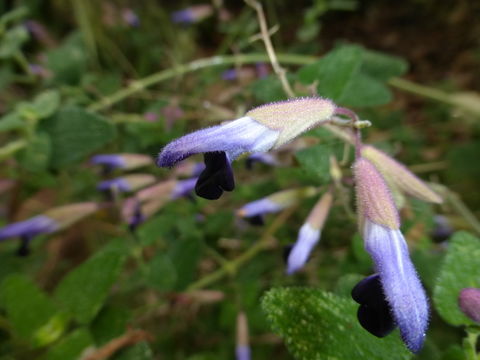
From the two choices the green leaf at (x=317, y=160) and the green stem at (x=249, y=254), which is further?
the green stem at (x=249, y=254)

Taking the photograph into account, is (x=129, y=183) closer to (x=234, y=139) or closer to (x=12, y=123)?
(x=12, y=123)

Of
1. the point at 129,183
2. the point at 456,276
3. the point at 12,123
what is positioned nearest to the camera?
the point at 456,276

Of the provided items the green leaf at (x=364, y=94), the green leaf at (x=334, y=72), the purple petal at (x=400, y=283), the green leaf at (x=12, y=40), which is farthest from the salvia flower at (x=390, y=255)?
the green leaf at (x=12, y=40)

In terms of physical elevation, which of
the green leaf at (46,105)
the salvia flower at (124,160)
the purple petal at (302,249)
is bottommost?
the salvia flower at (124,160)

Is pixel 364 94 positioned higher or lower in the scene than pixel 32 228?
higher

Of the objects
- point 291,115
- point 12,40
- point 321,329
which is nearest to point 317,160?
point 291,115

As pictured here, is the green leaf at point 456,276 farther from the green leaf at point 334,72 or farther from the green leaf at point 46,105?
the green leaf at point 46,105

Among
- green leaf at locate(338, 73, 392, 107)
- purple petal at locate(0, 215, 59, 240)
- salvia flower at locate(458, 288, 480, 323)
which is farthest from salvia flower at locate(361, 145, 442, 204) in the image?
purple petal at locate(0, 215, 59, 240)

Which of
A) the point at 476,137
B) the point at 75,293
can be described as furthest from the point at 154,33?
the point at 75,293
